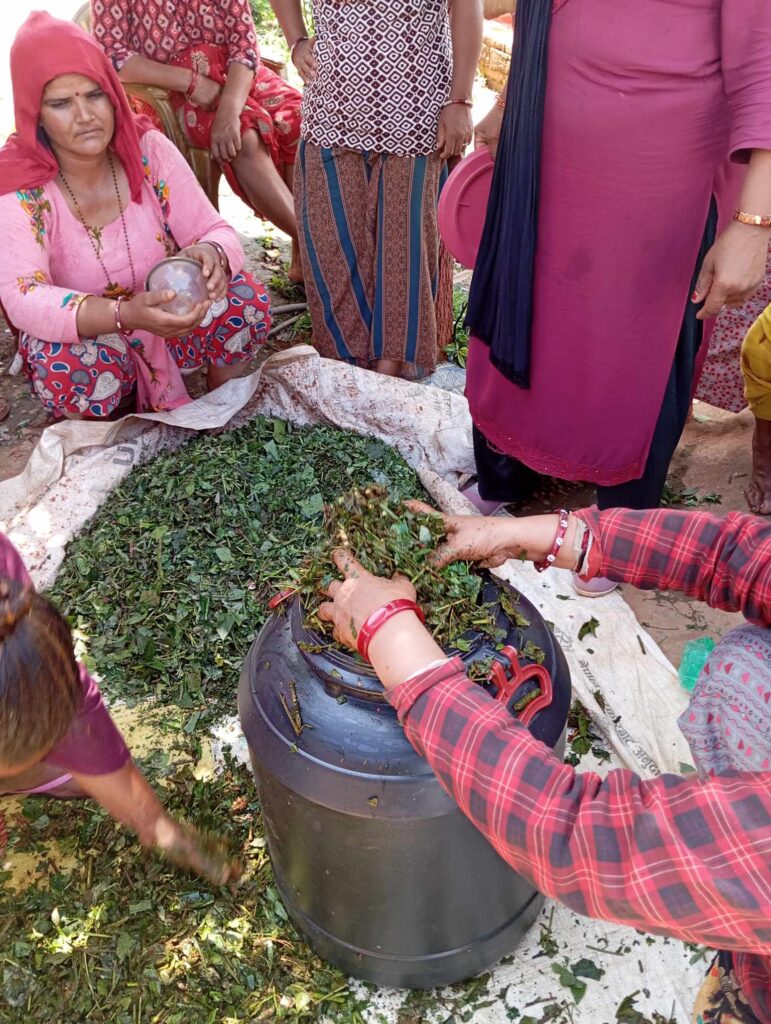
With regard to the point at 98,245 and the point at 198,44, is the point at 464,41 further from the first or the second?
the point at 98,245

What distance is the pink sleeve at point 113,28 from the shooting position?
380 cm

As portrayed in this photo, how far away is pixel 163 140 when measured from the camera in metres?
3.32

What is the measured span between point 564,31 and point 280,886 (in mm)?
2208

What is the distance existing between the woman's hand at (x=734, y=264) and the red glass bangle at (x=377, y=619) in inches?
52.2

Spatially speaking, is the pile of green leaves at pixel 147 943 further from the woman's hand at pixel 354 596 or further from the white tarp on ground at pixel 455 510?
the woman's hand at pixel 354 596

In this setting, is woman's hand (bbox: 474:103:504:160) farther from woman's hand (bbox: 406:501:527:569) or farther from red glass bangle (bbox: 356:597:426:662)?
red glass bangle (bbox: 356:597:426:662)

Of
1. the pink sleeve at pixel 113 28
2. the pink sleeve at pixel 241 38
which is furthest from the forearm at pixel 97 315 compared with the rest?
the pink sleeve at pixel 241 38

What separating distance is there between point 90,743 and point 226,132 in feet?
11.0

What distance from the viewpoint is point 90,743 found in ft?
5.69

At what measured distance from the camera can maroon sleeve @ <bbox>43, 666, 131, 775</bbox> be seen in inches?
67.5

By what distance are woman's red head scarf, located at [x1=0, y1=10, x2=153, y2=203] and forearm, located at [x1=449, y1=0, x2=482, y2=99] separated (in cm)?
132

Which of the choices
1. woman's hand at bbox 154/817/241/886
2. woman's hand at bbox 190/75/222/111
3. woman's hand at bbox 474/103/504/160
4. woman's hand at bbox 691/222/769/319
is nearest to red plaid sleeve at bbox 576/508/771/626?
woman's hand at bbox 691/222/769/319

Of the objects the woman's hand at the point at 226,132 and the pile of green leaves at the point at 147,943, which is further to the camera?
the woman's hand at the point at 226,132

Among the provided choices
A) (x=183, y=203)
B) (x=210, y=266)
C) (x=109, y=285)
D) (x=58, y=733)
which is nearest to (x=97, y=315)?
(x=109, y=285)
